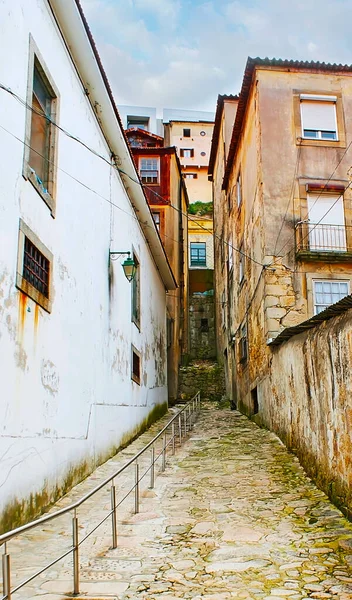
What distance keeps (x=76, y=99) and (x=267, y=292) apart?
6537 mm

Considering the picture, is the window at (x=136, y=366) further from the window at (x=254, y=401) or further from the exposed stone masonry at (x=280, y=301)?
the window at (x=254, y=401)

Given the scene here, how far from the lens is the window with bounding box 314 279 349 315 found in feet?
44.4

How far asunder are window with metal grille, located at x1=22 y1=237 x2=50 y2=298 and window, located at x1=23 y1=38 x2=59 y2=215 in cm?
72

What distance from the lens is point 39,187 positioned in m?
6.76

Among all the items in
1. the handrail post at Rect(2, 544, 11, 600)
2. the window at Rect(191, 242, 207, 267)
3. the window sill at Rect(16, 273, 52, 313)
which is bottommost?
the handrail post at Rect(2, 544, 11, 600)

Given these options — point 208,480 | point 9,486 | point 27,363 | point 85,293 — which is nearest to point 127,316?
point 85,293

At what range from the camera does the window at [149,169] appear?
23.6m

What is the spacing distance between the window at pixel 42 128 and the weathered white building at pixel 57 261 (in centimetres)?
2

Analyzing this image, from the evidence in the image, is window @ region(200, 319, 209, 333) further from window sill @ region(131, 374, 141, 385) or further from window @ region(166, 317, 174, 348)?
window sill @ region(131, 374, 141, 385)

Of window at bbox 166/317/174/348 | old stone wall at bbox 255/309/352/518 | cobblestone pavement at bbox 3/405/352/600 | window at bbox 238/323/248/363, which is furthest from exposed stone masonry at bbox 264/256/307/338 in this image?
window at bbox 166/317/174/348

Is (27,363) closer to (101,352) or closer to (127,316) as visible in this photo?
(101,352)

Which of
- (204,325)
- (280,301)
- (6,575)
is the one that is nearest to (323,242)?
(280,301)

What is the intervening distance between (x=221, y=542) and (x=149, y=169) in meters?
19.6

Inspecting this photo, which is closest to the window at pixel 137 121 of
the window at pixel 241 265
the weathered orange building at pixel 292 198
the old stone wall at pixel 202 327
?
the old stone wall at pixel 202 327
